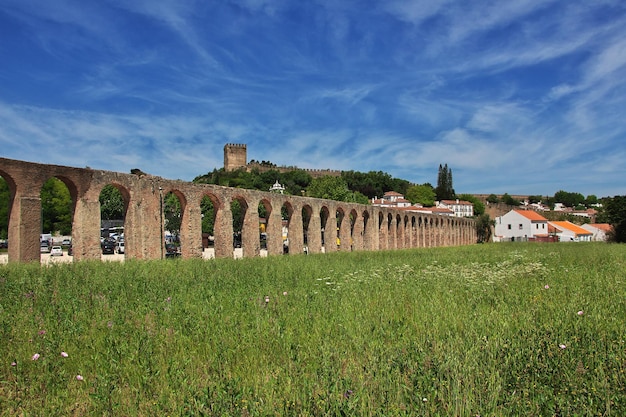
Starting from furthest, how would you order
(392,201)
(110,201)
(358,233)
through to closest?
(392,201)
(110,201)
(358,233)

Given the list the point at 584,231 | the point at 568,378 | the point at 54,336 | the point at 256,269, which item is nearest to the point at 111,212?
the point at 256,269

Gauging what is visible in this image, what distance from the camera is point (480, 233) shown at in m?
71.3

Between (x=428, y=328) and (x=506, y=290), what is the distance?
3108mm

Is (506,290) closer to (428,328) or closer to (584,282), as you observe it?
(584,282)

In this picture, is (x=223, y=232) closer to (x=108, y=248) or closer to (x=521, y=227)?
(x=108, y=248)

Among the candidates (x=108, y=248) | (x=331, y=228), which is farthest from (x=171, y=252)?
(x=331, y=228)

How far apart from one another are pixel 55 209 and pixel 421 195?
9084 centimetres

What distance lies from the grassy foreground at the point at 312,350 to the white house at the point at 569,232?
228 feet

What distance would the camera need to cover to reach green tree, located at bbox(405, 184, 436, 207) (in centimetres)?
11806

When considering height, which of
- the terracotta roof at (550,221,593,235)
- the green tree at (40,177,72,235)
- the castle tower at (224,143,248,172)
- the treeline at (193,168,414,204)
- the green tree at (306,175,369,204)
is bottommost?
the terracotta roof at (550,221,593,235)

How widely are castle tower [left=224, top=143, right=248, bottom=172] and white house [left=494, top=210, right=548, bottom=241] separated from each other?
65766 millimetres

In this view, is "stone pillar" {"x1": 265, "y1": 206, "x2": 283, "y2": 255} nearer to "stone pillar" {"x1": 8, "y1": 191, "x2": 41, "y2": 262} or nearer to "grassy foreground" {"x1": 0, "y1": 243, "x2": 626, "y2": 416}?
"stone pillar" {"x1": 8, "y1": 191, "x2": 41, "y2": 262}

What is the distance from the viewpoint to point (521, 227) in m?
69.3

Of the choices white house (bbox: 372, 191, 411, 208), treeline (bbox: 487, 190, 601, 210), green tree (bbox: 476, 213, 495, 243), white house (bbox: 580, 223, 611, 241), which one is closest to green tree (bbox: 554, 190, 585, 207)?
treeline (bbox: 487, 190, 601, 210)
